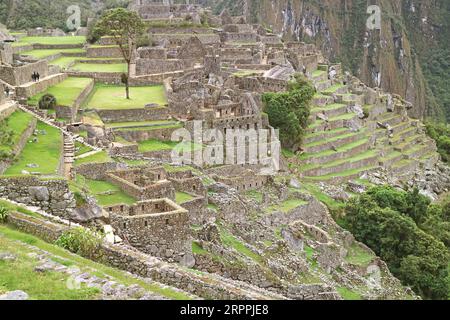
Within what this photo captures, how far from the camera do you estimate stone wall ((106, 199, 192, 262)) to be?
564 inches

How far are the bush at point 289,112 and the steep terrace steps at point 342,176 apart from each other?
7.55 feet

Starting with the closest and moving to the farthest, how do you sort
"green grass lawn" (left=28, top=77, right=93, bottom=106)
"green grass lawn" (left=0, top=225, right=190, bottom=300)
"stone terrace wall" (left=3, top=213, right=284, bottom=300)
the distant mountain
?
"green grass lawn" (left=0, top=225, right=190, bottom=300) < "stone terrace wall" (left=3, top=213, right=284, bottom=300) < "green grass lawn" (left=28, top=77, right=93, bottom=106) < the distant mountain

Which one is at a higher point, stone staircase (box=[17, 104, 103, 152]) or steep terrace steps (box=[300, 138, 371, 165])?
stone staircase (box=[17, 104, 103, 152])

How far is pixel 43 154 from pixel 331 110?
28.8m

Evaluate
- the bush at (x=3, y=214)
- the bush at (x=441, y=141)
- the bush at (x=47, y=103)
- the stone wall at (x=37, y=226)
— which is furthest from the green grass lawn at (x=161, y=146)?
the bush at (x=441, y=141)

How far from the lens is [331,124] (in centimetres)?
4259

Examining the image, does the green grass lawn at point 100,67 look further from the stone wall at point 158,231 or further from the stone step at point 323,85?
the stone wall at point 158,231

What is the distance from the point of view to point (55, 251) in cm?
1028

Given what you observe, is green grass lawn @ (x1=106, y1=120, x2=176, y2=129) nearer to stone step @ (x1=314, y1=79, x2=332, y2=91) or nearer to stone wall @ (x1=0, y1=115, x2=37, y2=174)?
stone wall @ (x1=0, y1=115, x2=37, y2=174)

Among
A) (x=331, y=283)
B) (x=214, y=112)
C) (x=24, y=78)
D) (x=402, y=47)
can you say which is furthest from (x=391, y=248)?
(x=402, y=47)

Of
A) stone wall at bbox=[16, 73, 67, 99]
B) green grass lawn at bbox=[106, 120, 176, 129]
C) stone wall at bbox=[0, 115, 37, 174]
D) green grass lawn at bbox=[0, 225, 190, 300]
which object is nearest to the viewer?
green grass lawn at bbox=[0, 225, 190, 300]

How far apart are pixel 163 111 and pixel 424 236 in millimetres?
13752

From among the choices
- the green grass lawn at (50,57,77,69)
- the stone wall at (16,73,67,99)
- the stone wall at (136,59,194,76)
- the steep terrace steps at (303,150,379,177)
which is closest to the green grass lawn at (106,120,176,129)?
the stone wall at (16,73,67,99)

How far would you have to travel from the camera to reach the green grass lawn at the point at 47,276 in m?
8.57
